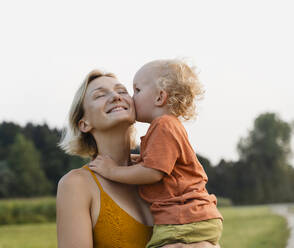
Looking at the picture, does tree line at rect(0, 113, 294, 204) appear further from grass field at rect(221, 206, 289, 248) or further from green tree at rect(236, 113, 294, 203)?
grass field at rect(221, 206, 289, 248)

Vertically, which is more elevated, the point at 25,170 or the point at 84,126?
the point at 84,126

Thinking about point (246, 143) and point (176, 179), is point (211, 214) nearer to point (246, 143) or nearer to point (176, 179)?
point (176, 179)

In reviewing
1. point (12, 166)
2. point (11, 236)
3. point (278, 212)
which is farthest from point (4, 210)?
point (278, 212)

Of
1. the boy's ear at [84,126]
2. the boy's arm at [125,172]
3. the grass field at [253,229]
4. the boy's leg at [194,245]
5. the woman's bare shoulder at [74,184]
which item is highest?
the boy's ear at [84,126]

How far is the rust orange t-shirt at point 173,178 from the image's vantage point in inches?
92.7

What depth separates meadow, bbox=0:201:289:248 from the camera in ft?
41.9

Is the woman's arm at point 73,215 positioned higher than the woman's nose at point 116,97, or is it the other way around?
the woman's nose at point 116,97

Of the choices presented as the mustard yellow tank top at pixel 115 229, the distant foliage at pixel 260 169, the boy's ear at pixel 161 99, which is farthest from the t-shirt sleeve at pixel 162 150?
the distant foliage at pixel 260 169

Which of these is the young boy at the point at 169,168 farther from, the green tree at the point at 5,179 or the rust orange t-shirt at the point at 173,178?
the green tree at the point at 5,179

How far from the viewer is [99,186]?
2535 millimetres

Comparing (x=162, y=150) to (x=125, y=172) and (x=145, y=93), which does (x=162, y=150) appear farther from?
(x=145, y=93)

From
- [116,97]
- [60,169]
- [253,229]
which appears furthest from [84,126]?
[60,169]

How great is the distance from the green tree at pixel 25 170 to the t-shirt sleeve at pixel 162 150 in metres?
14.1

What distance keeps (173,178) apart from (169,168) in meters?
0.10
